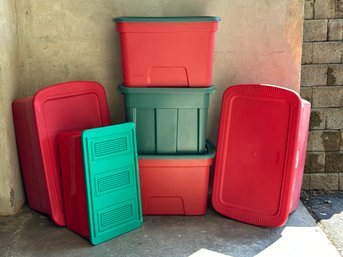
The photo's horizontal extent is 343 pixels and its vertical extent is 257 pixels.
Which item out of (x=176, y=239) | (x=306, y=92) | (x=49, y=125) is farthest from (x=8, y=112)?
(x=306, y=92)

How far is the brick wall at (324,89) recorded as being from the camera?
3404mm

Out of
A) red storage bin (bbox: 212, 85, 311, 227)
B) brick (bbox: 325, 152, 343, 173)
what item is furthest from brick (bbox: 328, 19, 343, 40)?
brick (bbox: 325, 152, 343, 173)

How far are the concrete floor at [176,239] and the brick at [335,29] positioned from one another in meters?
1.36

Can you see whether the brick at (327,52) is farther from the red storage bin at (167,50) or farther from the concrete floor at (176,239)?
the concrete floor at (176,239)

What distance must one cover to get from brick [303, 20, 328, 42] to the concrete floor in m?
1.33

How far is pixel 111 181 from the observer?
2.90 meters

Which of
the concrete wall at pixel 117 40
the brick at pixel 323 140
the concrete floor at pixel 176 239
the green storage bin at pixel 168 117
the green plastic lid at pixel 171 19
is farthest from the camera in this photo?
the brick at pixel 323 140

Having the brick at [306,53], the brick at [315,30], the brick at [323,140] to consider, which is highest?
the brick at [315,30]

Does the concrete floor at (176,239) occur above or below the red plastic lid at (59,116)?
below

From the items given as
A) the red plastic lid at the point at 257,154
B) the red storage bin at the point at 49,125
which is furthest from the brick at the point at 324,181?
the red storage bin at the point at 49,125

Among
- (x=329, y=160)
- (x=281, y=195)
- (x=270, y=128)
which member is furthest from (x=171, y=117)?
(x=329, y=160)

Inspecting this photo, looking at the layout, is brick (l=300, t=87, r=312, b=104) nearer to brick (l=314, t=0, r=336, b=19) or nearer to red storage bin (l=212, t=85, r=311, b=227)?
red storage bin (l=212, t=85, r=311, b=227)

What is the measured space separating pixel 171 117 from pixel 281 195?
2.95 ft

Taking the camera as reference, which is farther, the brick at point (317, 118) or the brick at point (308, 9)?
the brick at point (317, 118)
